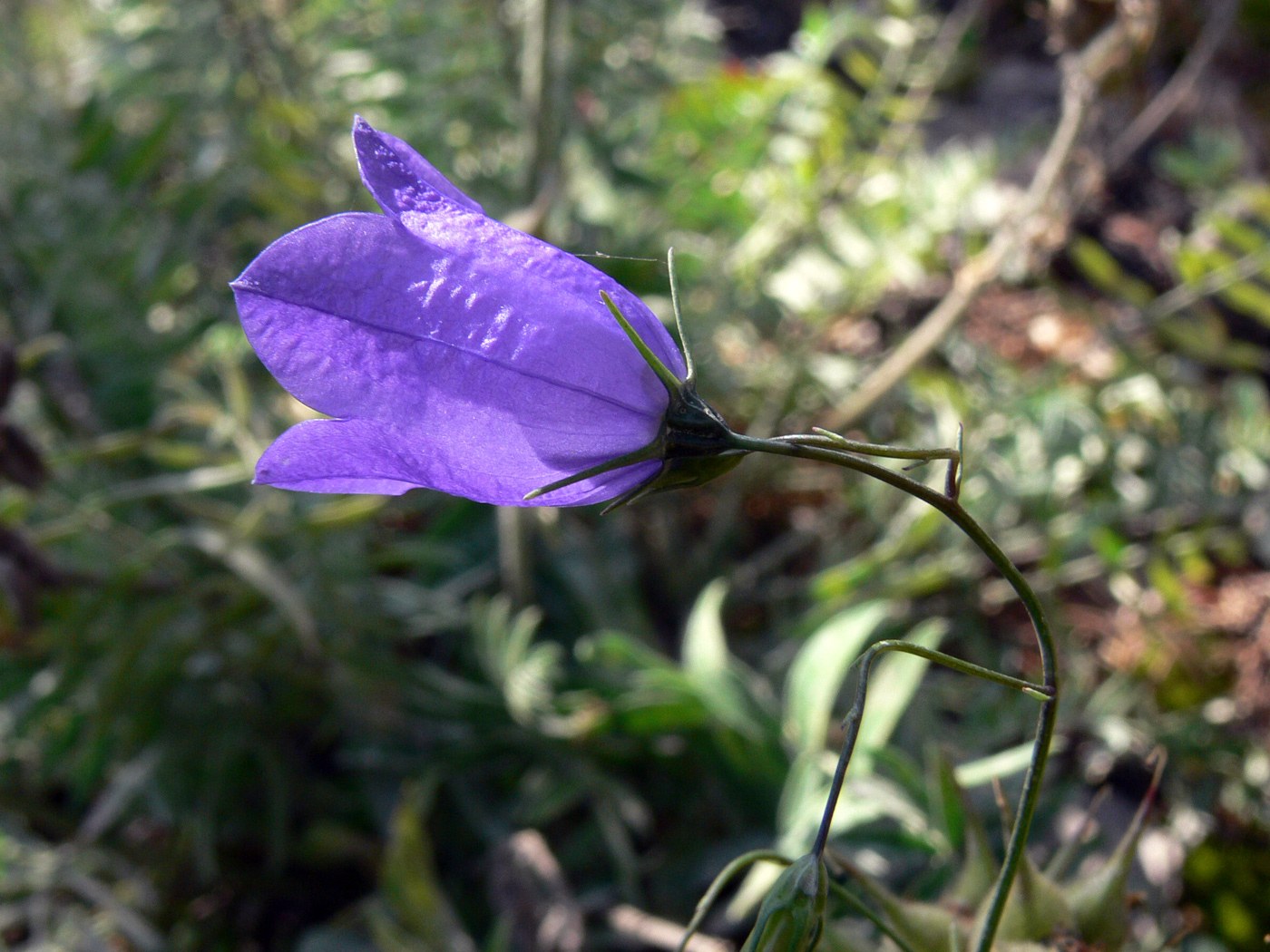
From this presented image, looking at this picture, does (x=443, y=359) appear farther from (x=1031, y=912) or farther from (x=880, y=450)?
(x=1031, y=912)

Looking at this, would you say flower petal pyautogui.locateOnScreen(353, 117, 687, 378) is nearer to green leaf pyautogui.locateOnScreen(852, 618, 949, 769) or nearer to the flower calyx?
the flower calyx

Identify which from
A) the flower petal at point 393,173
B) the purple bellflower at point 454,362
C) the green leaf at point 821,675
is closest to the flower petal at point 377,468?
the purple bellflower at point 454,362

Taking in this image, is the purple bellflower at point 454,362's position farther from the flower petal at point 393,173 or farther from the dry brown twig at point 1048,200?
the dry brown twig at point 1048,200

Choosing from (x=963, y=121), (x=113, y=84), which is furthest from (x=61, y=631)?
(x=963, y=121)

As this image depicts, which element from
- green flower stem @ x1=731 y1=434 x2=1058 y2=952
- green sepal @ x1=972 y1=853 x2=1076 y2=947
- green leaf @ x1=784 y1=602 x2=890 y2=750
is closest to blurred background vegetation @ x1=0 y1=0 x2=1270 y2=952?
green leaf @ x1=784 y1=602 x2=890 y2=750

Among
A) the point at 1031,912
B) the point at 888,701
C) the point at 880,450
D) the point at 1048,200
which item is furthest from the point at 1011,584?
the point at 1048,200
